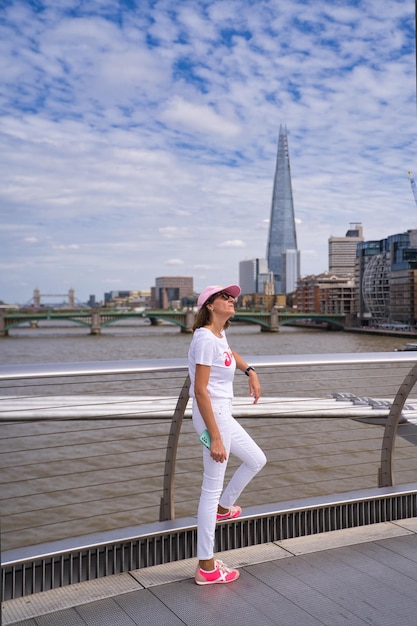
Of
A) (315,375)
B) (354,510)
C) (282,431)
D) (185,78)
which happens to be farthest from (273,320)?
(354,510)

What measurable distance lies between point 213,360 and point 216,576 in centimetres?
78

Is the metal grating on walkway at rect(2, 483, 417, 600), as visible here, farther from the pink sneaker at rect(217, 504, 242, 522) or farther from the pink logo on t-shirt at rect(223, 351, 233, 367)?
the pink logo on t-shirt at rect(223, 351, 233, 367)

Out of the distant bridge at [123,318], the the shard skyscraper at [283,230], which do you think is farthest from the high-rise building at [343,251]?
the distant bridge at [123,318]

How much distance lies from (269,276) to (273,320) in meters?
105

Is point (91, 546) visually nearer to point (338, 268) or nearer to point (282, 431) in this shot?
point (282, 431)

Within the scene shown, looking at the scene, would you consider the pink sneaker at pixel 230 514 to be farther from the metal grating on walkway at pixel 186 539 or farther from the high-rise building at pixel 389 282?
the high-rise building at pixel 389 282

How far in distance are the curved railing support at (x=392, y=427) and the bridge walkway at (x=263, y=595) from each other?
0.50 m

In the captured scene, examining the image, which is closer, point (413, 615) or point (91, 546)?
point (413, 615)

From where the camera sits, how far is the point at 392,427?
10.5 ft

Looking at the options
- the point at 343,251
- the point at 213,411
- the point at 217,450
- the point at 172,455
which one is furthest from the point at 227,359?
the point at 343,251

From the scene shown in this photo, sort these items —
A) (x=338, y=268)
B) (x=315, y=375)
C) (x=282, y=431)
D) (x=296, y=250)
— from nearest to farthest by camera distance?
(x=282, y=431) → (x=315, y=375) → (x=338, y=268) → (x=296, y=250)

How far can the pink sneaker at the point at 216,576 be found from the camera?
8.22ft

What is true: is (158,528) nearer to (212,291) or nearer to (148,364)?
(148,364)

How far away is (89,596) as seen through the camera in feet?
7.91
